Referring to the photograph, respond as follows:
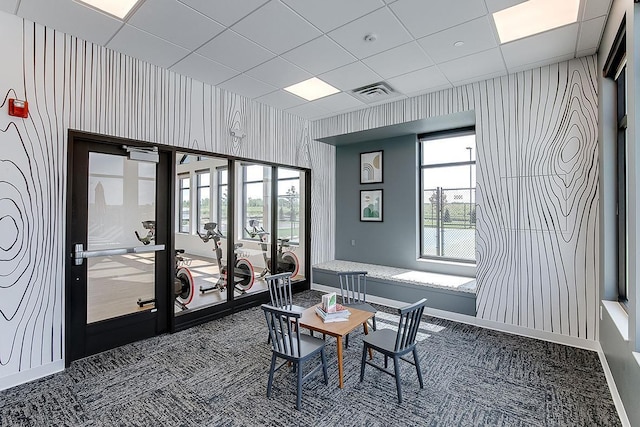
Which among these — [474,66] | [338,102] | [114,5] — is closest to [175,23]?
[114,5]

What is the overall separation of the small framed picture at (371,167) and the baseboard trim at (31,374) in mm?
5000

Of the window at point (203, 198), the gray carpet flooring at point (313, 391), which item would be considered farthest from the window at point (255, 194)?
the gray carpet flooring at point (313, 391)

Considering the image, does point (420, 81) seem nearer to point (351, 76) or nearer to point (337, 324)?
point (351, 76)

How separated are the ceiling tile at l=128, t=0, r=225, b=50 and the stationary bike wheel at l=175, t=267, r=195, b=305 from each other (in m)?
2.90

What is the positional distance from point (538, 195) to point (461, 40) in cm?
204

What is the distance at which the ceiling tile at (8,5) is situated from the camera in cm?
245

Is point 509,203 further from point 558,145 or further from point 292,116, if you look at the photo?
point 292,116

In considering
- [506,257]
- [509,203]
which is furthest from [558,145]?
[506,257]

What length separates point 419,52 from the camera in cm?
330

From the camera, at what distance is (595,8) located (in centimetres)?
256

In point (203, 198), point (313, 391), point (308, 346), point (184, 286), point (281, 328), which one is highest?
point (203, 198)

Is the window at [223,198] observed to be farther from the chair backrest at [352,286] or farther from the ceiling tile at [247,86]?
the chair backrest at [352,286]

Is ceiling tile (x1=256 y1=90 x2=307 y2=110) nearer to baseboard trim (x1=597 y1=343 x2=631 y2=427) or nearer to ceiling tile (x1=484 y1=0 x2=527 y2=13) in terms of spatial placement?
ceiling tile (x1=484 y1=0 x2=527 y2=13)

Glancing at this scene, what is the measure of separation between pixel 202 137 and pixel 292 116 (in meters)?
1.92
